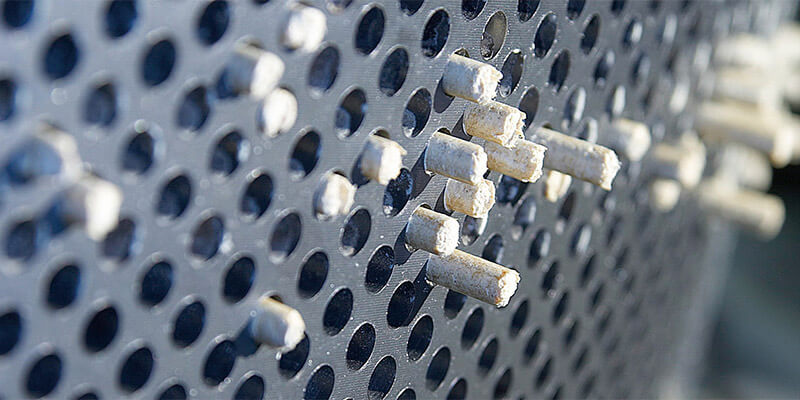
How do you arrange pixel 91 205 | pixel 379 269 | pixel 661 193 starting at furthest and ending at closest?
pixel 661 193 → pixel 379 269 → pixel 91 205

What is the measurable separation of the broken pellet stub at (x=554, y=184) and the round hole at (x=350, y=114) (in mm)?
107

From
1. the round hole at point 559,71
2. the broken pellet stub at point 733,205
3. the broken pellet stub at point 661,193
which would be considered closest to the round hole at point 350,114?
the round hole at point 559,71

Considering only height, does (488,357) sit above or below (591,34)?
below

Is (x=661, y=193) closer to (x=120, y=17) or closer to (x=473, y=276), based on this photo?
(x=473, y=276)

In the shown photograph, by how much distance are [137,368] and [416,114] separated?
0.37ft

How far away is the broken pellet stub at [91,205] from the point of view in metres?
0.17

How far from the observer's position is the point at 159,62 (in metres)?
0.19

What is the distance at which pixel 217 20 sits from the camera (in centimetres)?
19

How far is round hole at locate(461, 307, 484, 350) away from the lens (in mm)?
325

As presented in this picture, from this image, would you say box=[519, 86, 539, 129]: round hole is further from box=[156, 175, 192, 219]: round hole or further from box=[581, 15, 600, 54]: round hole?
box=[156, 175, 192, 219]: round hole

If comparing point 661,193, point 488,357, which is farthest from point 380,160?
point 661,193

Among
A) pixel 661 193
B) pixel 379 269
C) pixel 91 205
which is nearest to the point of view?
pixel 91 205

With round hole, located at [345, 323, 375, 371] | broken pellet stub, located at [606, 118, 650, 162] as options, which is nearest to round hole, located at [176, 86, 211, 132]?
round hole, located at [345, 323, 375, 371]

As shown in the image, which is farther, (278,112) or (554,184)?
(554,184)
